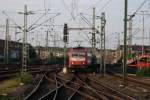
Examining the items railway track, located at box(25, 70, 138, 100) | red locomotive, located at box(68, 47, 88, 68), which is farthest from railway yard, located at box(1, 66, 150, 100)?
red locomotive, located at box(68, 47, 88, 68)

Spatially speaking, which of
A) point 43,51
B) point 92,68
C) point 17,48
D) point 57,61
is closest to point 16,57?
point 17,48

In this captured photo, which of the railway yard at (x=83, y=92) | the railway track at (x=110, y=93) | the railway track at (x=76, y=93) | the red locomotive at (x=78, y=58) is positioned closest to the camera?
the railway track at (x=110, y=93)

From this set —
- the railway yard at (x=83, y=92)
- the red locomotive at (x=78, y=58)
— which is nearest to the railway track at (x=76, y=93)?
the railway yard at (x=83, y=92)

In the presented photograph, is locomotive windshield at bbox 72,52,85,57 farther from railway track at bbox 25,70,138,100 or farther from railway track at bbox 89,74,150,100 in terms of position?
railway track at bbox 25,70,138,100

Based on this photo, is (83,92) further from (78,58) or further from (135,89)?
(78,58)

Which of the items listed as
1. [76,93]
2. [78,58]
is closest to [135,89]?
[76,93]

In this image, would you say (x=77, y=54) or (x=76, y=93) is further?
(x=77, y=54)

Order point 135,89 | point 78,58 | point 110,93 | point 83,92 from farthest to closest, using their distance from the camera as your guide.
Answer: point 78,58
point 135,89
point 83,92
point 110,93

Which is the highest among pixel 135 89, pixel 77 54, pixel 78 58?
pixel 77 54

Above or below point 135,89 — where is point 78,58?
above

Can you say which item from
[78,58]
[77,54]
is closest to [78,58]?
[78,58]

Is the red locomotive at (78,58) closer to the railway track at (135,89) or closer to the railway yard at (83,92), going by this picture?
the railway track at (135,89)

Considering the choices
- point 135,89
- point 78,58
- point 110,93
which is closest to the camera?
point 110,93

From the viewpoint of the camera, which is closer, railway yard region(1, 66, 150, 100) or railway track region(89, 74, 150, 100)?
railway yard region(1, 66, 150, 100)
